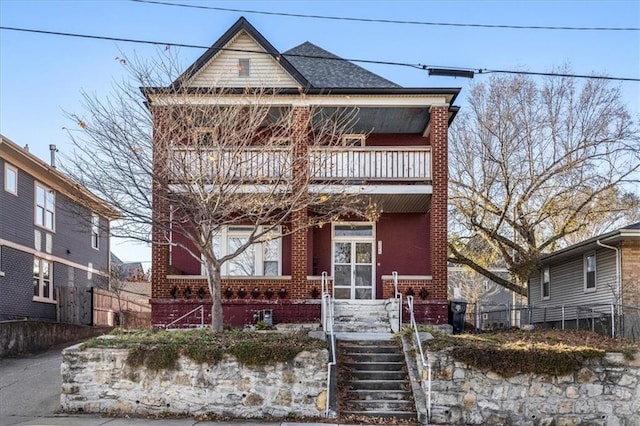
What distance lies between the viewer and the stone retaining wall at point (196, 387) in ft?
40.3

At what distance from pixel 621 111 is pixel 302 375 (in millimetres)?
18022

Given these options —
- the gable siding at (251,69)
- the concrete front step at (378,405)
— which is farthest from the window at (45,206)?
the concrete front step at (378,405)

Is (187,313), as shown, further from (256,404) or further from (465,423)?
(465,423)

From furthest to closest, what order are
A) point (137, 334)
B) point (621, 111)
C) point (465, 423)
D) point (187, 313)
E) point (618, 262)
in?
point (621, 111) → point (618, 262) → point (187, 313) → point (137, 334) → point (465, 423)

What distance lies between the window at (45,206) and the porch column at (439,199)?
14.4 m

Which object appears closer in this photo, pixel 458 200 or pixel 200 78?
pixel 200 78

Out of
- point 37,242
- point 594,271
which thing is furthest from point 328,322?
point 37,242

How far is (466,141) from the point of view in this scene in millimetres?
25750

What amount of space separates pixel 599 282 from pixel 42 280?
19.5m

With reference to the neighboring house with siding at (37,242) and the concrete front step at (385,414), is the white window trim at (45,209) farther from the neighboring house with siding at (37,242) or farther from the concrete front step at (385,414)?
the concrete front step at (385,414)

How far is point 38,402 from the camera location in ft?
43.6

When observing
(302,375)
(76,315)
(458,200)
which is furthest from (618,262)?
(76,315)

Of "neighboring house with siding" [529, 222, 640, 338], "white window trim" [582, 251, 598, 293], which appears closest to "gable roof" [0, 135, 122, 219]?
"neighboring house with siding" [529, 222, 640, 338]

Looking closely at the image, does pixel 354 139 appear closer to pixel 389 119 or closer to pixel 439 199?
pixel 389 119
